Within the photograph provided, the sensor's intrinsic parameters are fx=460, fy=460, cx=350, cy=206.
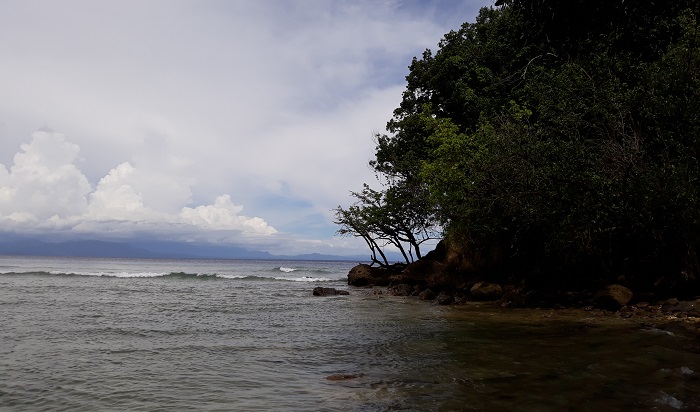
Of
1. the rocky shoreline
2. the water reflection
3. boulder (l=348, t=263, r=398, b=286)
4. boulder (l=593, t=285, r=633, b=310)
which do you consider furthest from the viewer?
boulder (l=348, t=263, r=398, b=286)

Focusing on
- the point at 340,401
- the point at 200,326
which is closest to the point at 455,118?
the point at 200,326

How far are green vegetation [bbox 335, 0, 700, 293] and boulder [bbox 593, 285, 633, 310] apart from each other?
1.54m

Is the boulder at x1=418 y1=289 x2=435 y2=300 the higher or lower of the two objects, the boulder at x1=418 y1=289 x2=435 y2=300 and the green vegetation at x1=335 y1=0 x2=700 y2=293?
the lower

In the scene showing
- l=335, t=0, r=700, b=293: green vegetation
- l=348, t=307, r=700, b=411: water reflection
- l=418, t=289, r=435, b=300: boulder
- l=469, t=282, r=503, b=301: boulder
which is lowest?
l=348, t=307, r=700, b=411: water reflection

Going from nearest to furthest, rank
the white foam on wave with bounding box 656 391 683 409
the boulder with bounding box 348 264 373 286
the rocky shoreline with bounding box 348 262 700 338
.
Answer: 1. the white foam on wave with bounding box 656 391 683 409
2. the rocky shoreline with bounding box 348 262 700 338
3. the boulder with bounding box 348 264 373 286

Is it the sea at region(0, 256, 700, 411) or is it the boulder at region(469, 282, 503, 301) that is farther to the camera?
the boulder at region(469, 282, 503, 301)

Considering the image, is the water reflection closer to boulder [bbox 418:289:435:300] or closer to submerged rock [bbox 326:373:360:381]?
submerged rock [bbox 326:373:360:381]

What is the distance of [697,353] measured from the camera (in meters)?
9.84

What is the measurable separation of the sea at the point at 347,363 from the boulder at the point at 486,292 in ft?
15.7

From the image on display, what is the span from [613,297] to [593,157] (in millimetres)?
5496

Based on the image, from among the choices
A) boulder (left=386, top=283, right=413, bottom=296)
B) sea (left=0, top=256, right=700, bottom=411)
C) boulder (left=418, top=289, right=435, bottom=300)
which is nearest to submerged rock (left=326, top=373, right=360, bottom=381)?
sea (left=0, top=256, right=700, bottom=411)

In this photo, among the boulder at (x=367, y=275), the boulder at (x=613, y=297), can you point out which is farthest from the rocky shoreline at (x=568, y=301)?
the boulder at (x=367, y=275)

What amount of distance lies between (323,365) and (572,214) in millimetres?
11552

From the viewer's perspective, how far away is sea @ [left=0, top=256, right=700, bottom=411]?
7.38 meters
